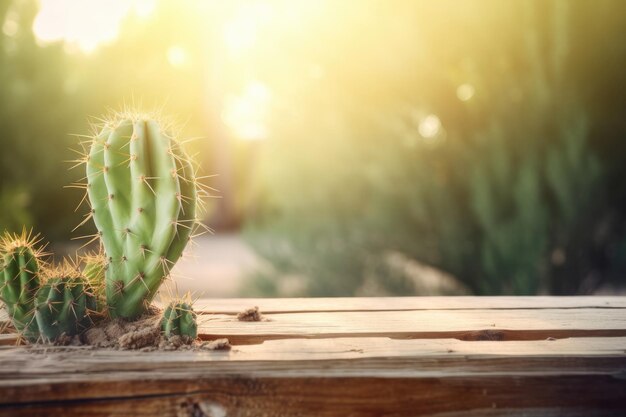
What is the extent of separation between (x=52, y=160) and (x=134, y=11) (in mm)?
4788

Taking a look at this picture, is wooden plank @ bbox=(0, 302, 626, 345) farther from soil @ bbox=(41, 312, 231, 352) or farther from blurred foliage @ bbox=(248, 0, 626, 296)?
blurred foliage @ bbox=(248, 0, 626, 296)

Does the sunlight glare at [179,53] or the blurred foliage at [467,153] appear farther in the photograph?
the sunlight glare at [179,53]

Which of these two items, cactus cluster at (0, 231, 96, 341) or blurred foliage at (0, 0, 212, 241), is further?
blurred foliage at (0, 0, 212, 241)

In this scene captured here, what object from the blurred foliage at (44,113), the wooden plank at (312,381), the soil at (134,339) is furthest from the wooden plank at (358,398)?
the blurred foliage at (44,113)

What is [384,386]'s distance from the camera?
0.94 m

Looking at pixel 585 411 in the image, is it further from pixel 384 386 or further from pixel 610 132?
pixel 610 132

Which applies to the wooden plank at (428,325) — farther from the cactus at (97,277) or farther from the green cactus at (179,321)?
the cactus at (97,277)

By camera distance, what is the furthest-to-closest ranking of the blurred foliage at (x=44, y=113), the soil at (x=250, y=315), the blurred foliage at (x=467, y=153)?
1. the blurred foliage at (x=44, y=113)
2. the blurred foliage at (x=467, y=153)
3. the soil at (x=250, y=315)

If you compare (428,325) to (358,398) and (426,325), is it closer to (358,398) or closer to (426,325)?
(426,325)

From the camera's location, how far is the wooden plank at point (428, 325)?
1136 millimetres

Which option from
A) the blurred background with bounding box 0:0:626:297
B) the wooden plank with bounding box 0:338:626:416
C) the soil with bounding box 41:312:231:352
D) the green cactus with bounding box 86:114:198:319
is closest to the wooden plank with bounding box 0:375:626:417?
the wooden plank with bounding box 0:338:626:416

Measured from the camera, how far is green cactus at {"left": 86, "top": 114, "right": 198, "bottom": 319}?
1.07 metres

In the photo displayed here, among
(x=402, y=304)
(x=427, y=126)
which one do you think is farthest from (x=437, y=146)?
(x=402, y=304)

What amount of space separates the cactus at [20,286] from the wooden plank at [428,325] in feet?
0.95
